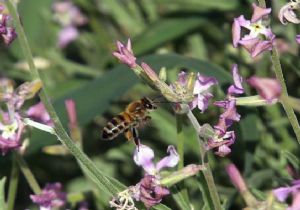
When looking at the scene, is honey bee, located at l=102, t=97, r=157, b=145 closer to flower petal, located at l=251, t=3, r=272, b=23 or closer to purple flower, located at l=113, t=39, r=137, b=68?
purple flower, located at l=113, t=39, r=137, b=68

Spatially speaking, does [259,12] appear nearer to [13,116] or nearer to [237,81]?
[237,81]

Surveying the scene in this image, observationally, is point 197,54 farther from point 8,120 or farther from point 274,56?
point 274,56

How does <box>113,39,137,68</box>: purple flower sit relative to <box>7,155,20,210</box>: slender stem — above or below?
above

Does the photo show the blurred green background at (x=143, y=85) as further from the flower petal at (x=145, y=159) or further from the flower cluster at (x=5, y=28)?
the flower cluster at (x=5, y=28)

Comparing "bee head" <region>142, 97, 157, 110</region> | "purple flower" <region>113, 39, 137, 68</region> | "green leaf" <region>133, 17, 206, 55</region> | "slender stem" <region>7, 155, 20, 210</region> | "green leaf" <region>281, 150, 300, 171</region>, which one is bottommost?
"green leaf" <region>281, 150, 300, 171</region>

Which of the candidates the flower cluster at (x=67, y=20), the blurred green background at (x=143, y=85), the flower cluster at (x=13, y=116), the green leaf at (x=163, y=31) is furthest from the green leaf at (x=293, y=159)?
the flower cluster at (x=67, y=20)

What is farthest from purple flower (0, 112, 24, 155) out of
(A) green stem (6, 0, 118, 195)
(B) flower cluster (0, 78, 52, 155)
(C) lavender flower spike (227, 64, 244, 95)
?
(C) lavender flower spike (227, 64, 244, 95)

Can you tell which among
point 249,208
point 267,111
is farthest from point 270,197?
point 267,111
